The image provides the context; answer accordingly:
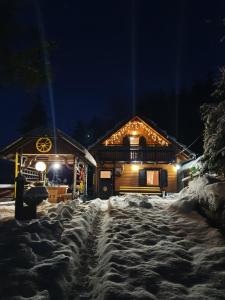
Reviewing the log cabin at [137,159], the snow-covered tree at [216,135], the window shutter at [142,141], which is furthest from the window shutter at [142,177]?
the snow-covered tree at [216,135]

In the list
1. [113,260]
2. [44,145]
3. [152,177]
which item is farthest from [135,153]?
[113,260]

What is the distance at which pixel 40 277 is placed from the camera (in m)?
4.79

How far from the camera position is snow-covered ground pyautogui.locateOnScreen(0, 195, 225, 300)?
14.6ft

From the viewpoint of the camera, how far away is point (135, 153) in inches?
1097

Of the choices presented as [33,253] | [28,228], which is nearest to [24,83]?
[28,228]

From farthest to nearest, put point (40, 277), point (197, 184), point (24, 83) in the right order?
point (197, 184) < point (24, 83) < point (40, 277)

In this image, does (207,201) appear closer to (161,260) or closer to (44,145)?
(161,260)

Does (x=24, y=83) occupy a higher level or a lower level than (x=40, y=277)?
higher

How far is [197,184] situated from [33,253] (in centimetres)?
647

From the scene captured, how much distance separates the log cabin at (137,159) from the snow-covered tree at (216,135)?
17.3 metres

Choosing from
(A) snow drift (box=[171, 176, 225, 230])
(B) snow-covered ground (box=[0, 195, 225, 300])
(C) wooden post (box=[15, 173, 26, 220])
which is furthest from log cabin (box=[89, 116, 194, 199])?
(B) snow-covered ground (box=[0, 195, 225, 300])

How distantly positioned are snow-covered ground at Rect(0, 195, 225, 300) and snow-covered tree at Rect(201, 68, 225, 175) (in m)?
1.68

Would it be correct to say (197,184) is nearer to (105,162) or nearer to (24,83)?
(24,83)

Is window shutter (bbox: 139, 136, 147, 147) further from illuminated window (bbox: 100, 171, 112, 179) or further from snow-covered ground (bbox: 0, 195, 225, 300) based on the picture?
snow-covered ground (bbox: 0, 195, 225, 300)
